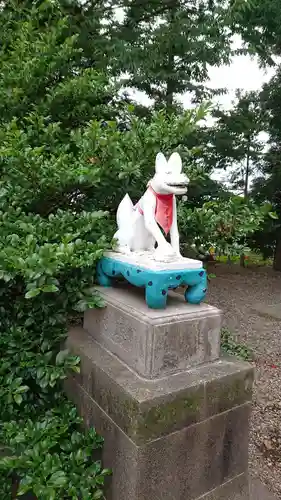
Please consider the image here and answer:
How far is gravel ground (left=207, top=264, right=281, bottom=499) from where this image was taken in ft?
7.11

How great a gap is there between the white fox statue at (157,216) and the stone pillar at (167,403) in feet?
0.90

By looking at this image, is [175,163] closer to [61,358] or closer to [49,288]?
[49,288]

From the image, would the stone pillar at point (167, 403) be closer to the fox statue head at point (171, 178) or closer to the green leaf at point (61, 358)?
the green leaf at point (61, 358)

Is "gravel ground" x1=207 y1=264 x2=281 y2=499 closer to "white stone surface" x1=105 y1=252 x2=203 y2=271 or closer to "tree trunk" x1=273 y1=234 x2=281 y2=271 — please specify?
"tree trunk" x1=273 y1=234 x2=281 y2=271

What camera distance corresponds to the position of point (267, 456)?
7.14 ft

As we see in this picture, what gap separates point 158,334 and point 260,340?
3.02m

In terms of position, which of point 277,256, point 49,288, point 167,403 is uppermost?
point 49,288

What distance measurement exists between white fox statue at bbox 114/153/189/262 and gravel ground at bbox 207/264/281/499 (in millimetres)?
1538

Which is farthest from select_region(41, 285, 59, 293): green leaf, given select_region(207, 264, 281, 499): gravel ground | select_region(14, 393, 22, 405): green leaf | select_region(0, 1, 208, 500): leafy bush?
select_region(207, 264, 281, 499): gravel ground

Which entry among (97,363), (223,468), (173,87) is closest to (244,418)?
(223,468)

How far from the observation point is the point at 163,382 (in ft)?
4.66

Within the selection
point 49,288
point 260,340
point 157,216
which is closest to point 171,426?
point 49,288

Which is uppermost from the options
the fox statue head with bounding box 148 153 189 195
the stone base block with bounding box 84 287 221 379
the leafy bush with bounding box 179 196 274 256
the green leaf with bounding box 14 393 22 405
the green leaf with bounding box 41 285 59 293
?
the fox statue head with bounding box 148 153 189 195

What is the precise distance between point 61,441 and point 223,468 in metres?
0.76
